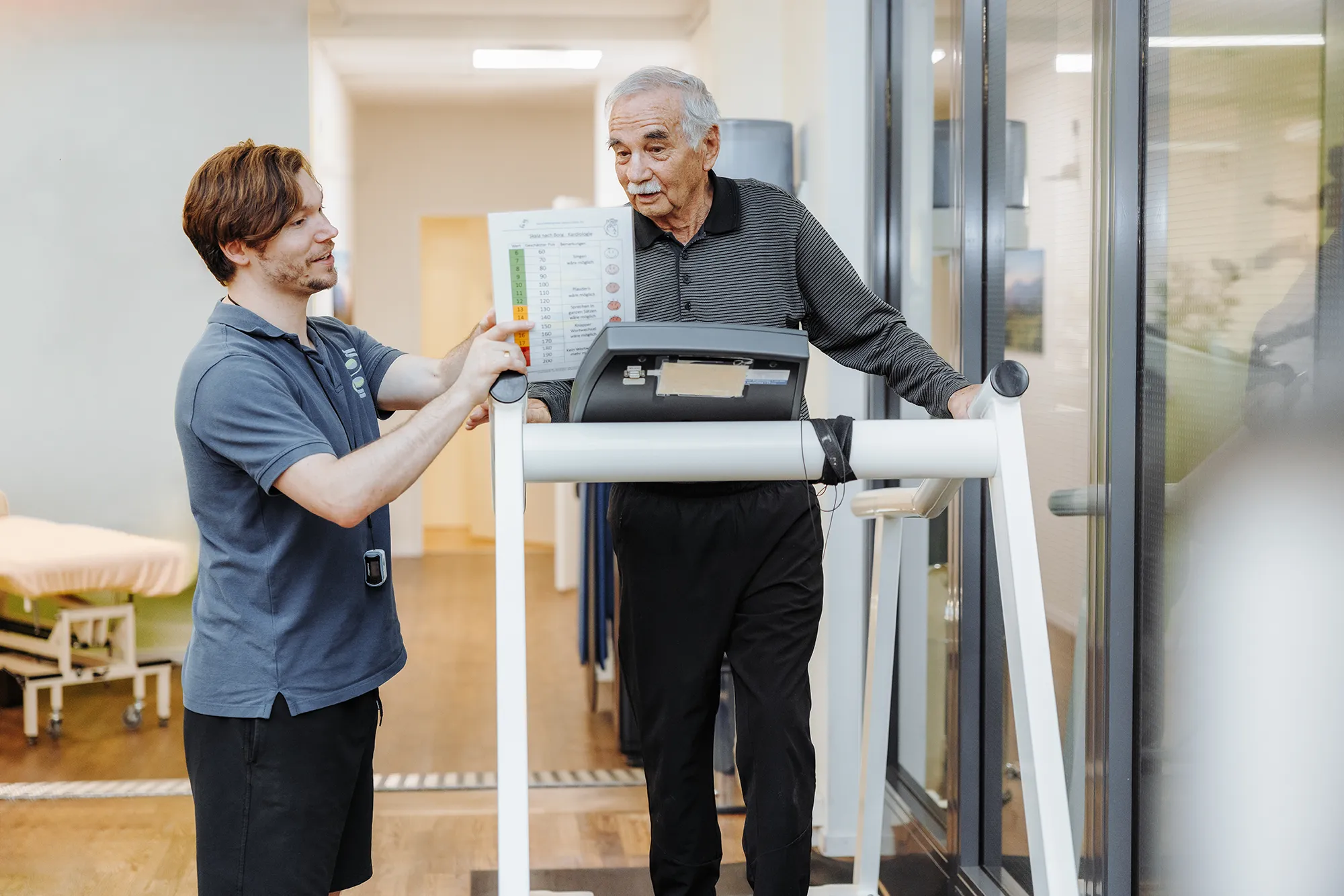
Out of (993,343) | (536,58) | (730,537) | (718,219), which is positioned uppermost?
(536,58)

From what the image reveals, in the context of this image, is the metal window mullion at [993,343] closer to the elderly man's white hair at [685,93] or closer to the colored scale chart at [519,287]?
the elderly man's white hair at [685,93]

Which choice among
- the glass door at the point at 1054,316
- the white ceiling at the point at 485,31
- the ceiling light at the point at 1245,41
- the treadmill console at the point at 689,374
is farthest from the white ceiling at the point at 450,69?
the treadmill console at the point at 689,374

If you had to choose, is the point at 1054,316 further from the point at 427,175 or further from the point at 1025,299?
the point at 427,175

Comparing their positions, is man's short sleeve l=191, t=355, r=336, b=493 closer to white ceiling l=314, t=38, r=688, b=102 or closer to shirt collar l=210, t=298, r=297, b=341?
shirt collar l=210, t=298, r=297, b=341

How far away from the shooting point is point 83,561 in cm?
334

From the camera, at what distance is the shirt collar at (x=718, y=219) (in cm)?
179

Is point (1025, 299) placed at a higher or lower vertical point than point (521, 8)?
lower

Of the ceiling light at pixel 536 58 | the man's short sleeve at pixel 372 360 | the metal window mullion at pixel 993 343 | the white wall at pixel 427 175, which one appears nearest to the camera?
the man's short sleeve at pixel 372 360

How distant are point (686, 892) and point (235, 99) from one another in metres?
2.45

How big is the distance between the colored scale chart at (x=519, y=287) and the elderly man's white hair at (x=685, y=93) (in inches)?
15.3

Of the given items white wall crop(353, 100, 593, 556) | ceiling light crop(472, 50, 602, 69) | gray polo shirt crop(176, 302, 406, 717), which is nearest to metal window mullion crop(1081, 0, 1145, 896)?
gray polo shirt crop(176, 302, 406, 717)

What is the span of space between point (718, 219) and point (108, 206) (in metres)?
2.15

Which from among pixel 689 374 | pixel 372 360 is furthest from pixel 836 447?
pixel 372 360

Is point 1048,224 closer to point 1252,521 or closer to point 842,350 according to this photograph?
point 842,350
